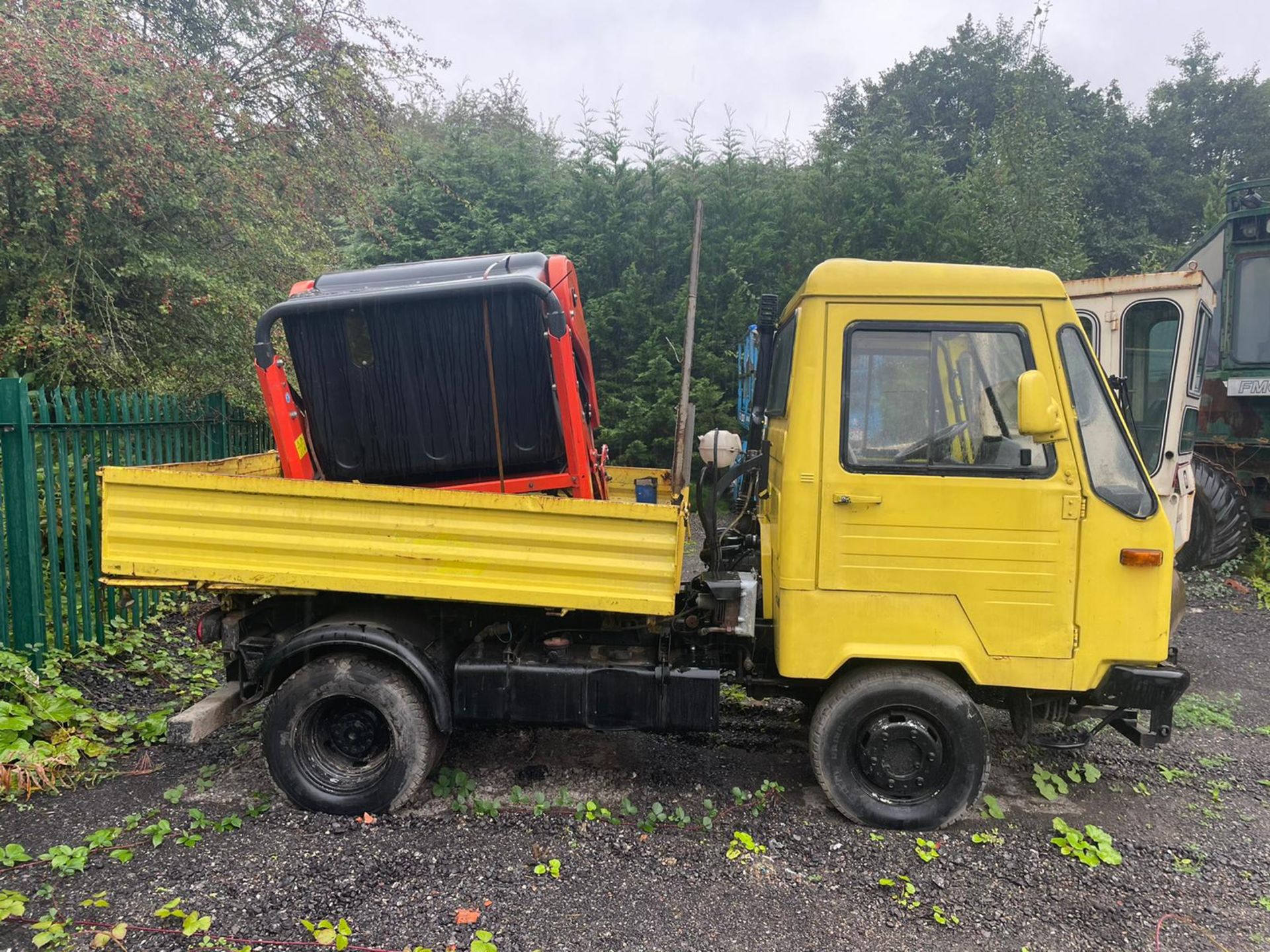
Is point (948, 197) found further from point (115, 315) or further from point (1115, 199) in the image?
point (1115, 199)

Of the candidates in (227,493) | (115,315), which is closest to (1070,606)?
(227,493)

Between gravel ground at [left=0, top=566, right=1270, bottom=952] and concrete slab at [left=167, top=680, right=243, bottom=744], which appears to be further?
concrete slab at [left=167, top=680, right=243, bottom=744]

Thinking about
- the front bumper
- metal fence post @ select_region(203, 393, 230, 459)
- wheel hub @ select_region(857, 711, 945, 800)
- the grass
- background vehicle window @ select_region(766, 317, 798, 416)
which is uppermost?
background vehicle window @ select_region(766, 317, 798, 416)

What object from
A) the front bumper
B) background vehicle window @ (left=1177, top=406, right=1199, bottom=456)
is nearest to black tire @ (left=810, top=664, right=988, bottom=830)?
the front bumper

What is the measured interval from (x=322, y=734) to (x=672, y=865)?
1.67m

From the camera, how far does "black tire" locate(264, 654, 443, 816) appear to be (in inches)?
131

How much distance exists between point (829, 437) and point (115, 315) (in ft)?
18.3

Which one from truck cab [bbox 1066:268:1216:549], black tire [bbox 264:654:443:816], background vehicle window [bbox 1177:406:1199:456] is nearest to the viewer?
black tire [bbox 264:654:443:816]

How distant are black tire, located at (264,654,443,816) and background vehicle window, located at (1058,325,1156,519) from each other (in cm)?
305

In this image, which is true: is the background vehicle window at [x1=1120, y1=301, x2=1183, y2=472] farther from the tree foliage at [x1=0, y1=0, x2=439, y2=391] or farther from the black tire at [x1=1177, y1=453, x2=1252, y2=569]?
the tree foliage at [x1=0, y1=0, x2=439, y2=391]

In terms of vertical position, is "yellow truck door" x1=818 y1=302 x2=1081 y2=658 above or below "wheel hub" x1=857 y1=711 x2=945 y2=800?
above

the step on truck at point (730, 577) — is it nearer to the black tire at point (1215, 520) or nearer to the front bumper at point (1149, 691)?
the front bumper at point (1149, 691)

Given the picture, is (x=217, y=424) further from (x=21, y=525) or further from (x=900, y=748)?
(x=900, y=748)

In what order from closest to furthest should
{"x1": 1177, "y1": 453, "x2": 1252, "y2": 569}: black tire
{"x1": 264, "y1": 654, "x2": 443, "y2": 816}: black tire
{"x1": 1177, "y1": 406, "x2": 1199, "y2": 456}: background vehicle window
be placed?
{"x1": 264, "y1": 654, "x2": 443, "y2": 816}: black tire
{"x1": 1177, "y1": 406, "x2": 1199, "y2": 456}: background vehicle window
{"x1": 1177, "y1": 453, "x2": 1252, "y2": 569}: black tire
